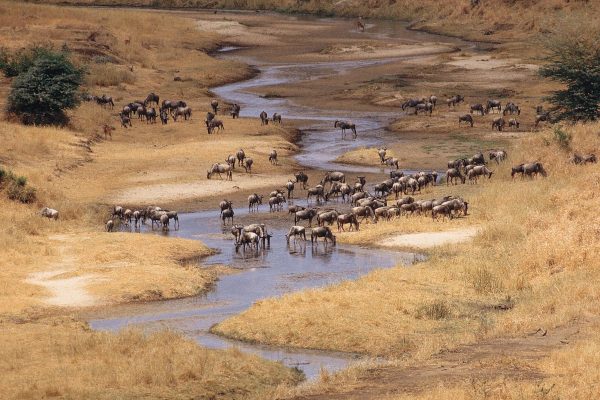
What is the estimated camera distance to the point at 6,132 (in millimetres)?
49406

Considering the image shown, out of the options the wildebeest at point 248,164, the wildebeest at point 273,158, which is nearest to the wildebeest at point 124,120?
the wildebeest at point 273,158

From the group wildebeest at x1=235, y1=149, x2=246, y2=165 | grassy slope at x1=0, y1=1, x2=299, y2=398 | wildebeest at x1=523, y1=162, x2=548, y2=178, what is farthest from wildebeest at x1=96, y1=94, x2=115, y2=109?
wildebeest at x1=523, y1=162, x2=548, y2=178

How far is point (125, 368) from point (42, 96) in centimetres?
3521

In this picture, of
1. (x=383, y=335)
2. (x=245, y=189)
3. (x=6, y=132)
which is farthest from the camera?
(x=6, y=132)

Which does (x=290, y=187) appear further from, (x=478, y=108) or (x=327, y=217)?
(x=478, y=108)

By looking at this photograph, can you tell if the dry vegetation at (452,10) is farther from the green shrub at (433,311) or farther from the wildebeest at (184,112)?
the green shrub at (433,311)

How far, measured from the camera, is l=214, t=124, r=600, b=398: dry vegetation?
23.3 metres

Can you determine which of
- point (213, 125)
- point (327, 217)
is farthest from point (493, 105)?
point (327, 217)

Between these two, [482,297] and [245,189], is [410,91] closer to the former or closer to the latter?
[245,189]

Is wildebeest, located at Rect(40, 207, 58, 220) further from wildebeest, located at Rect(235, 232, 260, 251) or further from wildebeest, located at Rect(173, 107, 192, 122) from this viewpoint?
wildebeest, located at Rect(173, 107, 192, 122)

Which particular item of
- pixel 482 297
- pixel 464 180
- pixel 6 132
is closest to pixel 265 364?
pixel 482 297

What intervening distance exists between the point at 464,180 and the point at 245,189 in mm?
8077

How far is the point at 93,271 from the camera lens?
30359 mm

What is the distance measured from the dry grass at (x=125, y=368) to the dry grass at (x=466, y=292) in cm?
271
